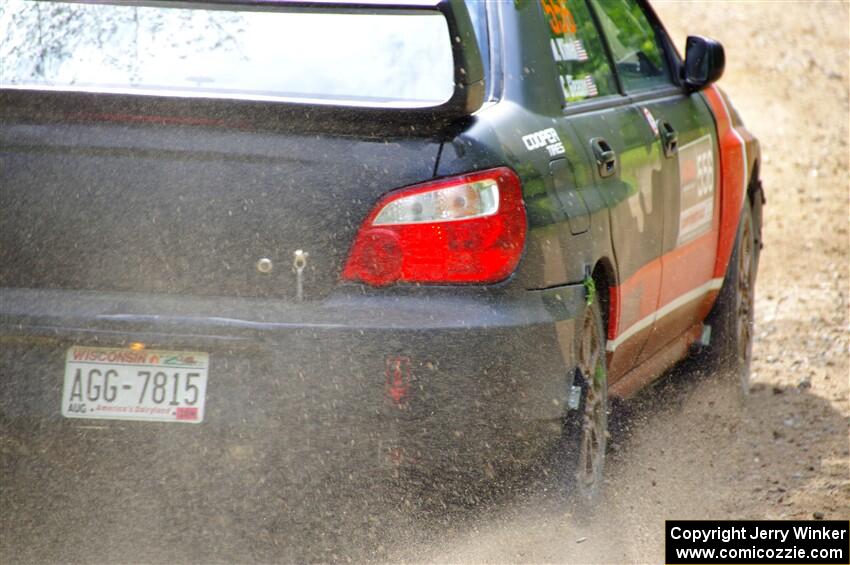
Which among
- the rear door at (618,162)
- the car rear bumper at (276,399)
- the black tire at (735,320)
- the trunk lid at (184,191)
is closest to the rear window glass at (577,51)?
the rear door at (618,162)

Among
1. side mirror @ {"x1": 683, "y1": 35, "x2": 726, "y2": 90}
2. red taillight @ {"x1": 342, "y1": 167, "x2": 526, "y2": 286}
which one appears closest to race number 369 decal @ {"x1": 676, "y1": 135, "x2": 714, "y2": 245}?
side mirror @ {"x1": 683, "y1": 35, "x2": 726, "y2": 90}

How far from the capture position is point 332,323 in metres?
3.89

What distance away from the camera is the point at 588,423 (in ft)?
15.4

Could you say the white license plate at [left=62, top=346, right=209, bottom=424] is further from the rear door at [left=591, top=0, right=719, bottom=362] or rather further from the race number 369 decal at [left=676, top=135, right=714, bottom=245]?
the race number 369 decal at [left=676, top=135, right=714, bottom=245]

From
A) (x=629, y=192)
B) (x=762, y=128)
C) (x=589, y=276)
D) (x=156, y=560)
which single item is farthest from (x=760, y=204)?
(x=762, y=128)

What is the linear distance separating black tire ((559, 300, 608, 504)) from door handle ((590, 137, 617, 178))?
0.42 m

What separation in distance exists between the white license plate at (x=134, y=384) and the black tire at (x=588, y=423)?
101cm

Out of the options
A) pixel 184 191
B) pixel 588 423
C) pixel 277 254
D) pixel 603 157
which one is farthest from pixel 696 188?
pixel 184 191

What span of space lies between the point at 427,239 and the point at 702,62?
270cm

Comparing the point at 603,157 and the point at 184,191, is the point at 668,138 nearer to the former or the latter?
the point at 603,157

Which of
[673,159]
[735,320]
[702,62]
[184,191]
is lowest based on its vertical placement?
[735,320]

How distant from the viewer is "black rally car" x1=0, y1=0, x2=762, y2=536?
389 centimetres

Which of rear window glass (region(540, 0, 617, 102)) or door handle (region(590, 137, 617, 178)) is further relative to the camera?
rear window glass (region(540, 0, 617, 102))

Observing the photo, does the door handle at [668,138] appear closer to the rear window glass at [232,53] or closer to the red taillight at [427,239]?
the rear window glass at [232,53]
